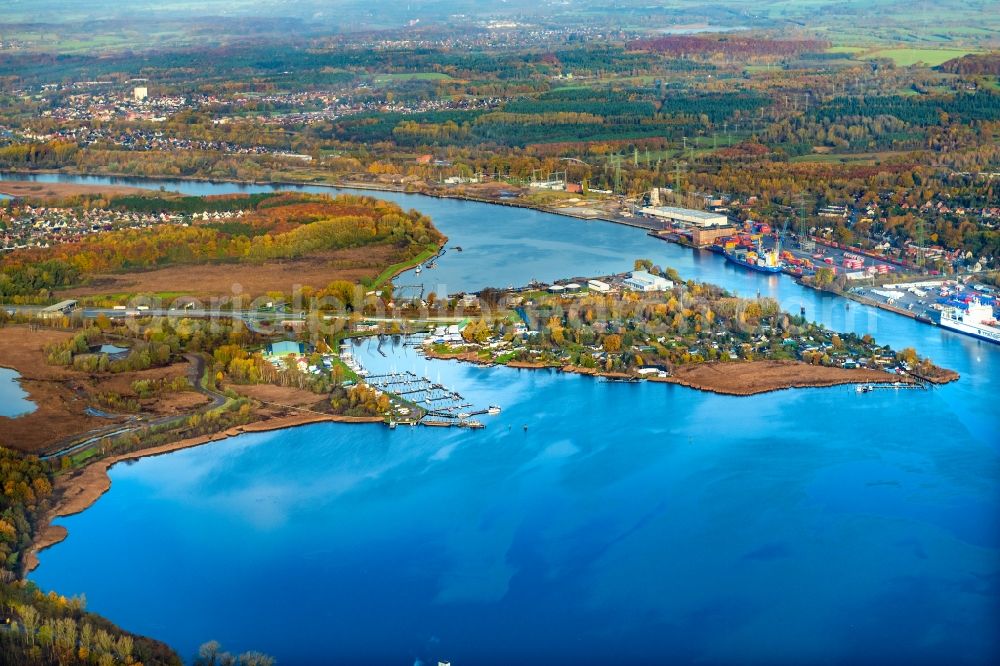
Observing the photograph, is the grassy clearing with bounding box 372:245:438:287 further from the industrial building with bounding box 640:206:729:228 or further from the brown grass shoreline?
the brown grass shoreline

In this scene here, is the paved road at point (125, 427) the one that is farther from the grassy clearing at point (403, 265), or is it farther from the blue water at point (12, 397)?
the grassy clearing at point (403, 265)

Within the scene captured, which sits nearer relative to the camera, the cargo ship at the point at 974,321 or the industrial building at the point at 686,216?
the cargo ship at the point at 974,321

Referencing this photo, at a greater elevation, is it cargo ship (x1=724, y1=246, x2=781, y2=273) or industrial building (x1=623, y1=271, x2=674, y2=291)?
industrial building (x1=623, y1=271, x2=674, y2=291)

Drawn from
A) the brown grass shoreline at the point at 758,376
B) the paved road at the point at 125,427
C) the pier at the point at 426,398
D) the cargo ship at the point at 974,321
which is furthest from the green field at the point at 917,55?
the paved road at the point at 125,427

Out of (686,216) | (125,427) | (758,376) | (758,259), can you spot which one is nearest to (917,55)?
(686,216)

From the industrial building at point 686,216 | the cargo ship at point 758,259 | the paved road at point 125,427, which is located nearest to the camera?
the paved road at point 125,427

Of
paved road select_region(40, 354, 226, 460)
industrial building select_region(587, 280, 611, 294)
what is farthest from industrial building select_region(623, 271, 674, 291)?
paved road select_region(40, 354, 226, 460)
